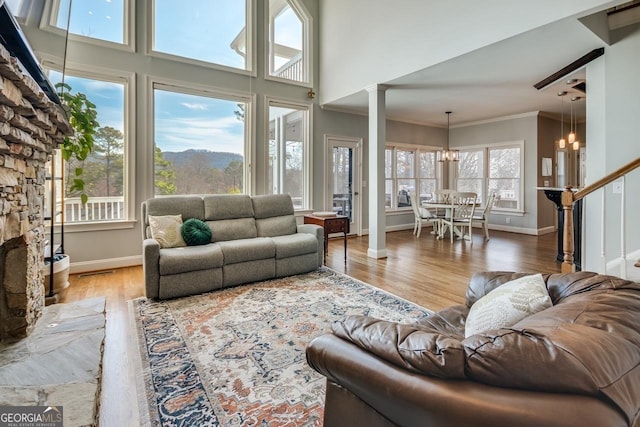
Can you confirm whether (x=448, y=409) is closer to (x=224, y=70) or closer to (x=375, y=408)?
(x=375, y=408)

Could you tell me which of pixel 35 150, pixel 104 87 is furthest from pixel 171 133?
pixel 35 150

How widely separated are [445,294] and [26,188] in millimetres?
3514

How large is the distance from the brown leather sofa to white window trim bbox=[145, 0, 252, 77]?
16.1 ft

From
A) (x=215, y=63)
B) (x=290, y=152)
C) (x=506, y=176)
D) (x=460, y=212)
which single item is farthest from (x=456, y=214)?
(x=215, y=63)

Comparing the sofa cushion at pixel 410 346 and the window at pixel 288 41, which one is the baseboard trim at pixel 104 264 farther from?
the sofa cushion at pixel 410 346

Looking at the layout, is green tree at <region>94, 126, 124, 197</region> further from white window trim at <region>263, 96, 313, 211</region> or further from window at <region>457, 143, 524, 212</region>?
window at <region>457, 143, 524, 212</region>

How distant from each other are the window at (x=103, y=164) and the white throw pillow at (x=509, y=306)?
459cm

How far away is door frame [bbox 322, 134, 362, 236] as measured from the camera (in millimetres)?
6352

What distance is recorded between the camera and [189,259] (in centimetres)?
→ 326

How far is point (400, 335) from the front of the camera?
1006mm

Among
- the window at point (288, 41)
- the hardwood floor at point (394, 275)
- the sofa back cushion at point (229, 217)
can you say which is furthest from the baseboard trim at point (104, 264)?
the window at point (288, 41)

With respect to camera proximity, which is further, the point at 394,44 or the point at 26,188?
the point at 394,44

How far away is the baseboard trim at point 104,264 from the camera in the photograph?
4.15 m
